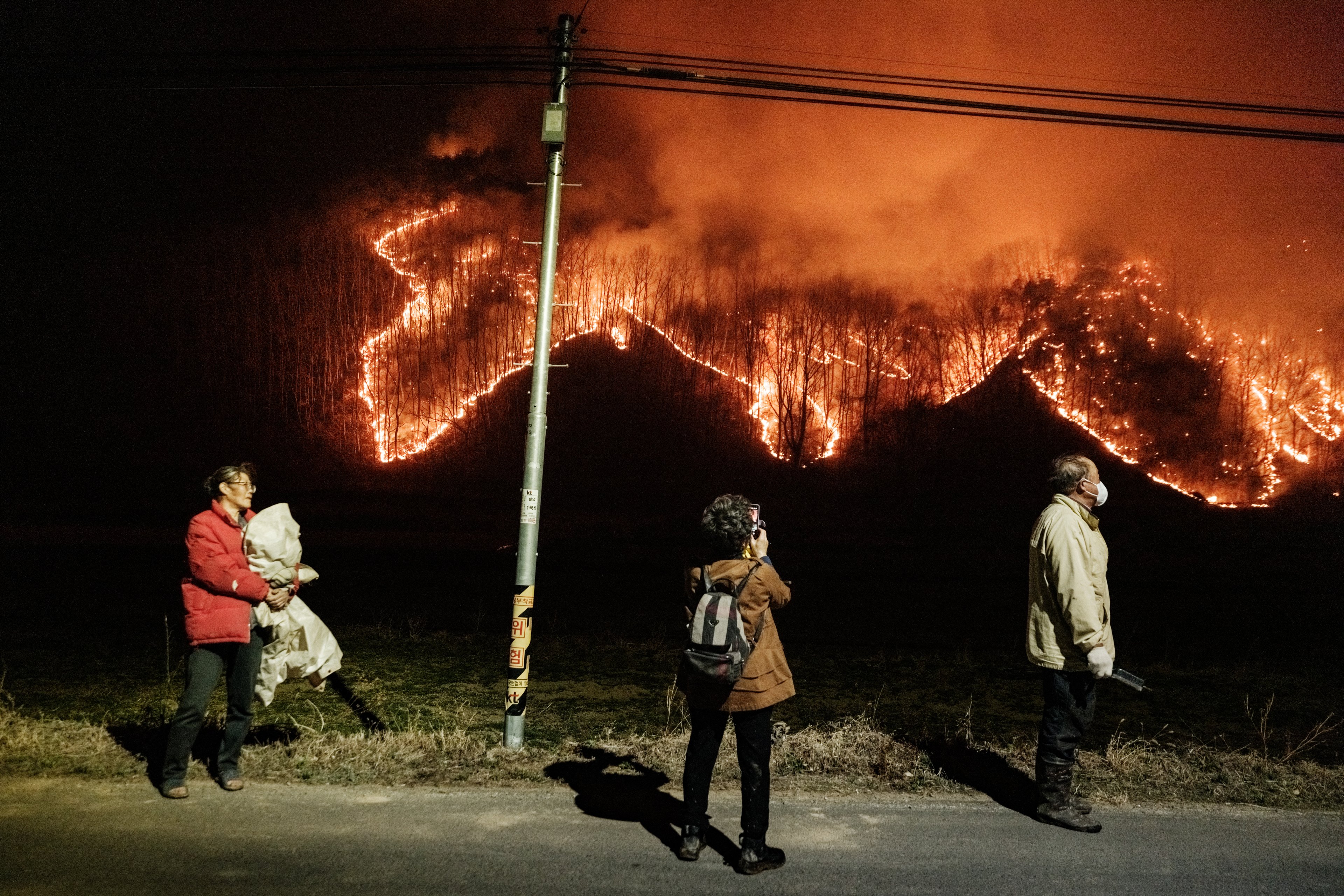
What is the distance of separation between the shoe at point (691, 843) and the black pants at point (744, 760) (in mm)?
71

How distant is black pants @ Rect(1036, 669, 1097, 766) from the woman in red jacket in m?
4.50

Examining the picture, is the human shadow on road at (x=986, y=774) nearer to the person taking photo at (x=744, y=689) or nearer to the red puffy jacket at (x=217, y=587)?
the person taking photo at (x=744, y=689)

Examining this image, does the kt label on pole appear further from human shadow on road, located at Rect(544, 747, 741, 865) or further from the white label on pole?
human shadow on road, located at Rect(544, 747, 741, 865)

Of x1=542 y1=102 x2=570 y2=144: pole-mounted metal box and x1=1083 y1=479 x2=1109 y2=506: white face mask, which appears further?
x1=542 y1=102 x2=570 y2=144: pole-mounted metal box

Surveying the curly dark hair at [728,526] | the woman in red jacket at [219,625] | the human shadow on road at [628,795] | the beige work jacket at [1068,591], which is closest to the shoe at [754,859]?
the human shadow on road at [628,795]

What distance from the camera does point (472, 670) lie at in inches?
393

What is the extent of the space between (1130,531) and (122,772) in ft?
126

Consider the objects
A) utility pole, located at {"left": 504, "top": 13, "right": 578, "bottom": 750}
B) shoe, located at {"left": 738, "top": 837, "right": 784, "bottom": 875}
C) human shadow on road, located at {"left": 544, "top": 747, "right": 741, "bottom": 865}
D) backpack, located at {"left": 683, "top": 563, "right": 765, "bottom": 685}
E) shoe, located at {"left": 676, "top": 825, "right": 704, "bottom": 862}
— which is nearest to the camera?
backpack, located at {"left": 683, "top": 563, "right": 765, "bottom": 685}

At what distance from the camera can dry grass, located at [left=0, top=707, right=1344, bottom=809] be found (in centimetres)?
559

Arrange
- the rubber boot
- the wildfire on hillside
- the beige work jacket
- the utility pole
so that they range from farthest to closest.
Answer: the wildfire on hillside
the utility pole
the rubber boot
the beige work jacket

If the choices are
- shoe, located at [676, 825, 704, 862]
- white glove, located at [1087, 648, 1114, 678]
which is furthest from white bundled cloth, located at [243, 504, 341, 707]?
white glove, located at [1087, 648, 1114, 678]

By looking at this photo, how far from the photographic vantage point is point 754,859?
4.34 m

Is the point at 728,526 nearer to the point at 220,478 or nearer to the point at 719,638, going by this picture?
the point at 719,638

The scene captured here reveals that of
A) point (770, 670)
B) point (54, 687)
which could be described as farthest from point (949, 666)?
point (54, 687)
